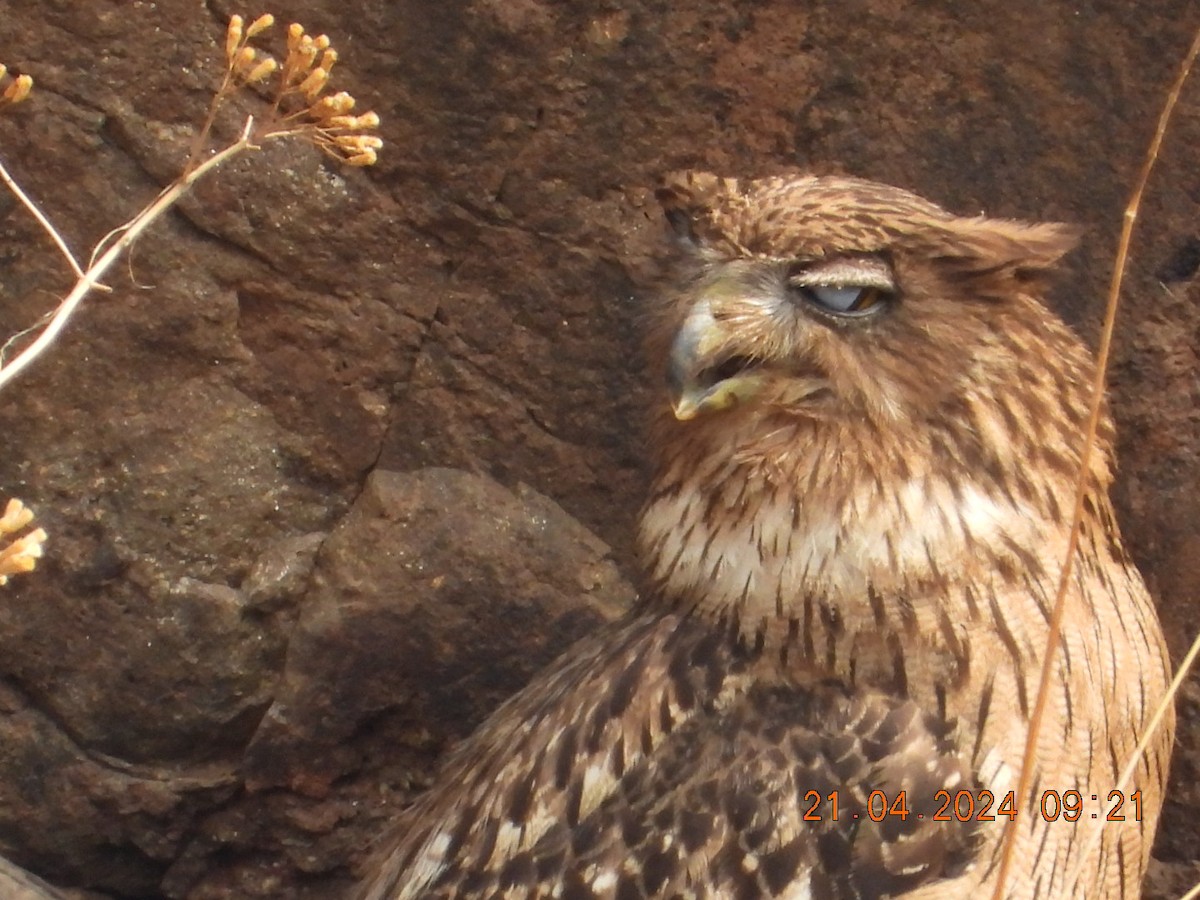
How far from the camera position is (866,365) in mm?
2002

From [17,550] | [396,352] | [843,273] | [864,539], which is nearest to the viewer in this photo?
[17,550]

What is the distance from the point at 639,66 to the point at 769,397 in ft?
2.85

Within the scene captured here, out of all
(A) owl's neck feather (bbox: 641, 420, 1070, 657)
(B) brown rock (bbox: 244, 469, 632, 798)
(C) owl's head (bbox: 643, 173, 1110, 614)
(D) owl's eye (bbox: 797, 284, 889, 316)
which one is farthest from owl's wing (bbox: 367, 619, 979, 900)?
(B) brown rock (bbox: 244, 469, 632, 798)

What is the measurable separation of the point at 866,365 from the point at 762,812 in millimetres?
607

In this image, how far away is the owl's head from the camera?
198cm

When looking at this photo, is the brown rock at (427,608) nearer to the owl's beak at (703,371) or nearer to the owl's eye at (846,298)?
the owl's beak at (703,371)

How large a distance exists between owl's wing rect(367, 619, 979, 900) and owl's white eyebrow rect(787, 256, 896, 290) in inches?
22.1

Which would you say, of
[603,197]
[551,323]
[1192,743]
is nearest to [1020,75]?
[603,197]

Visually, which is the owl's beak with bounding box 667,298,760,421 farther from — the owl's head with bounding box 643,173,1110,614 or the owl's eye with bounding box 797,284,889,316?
the owl's eye with bounding box 797,284,889,316

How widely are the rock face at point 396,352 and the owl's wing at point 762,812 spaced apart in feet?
2.06

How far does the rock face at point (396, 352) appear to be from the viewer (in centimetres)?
262
